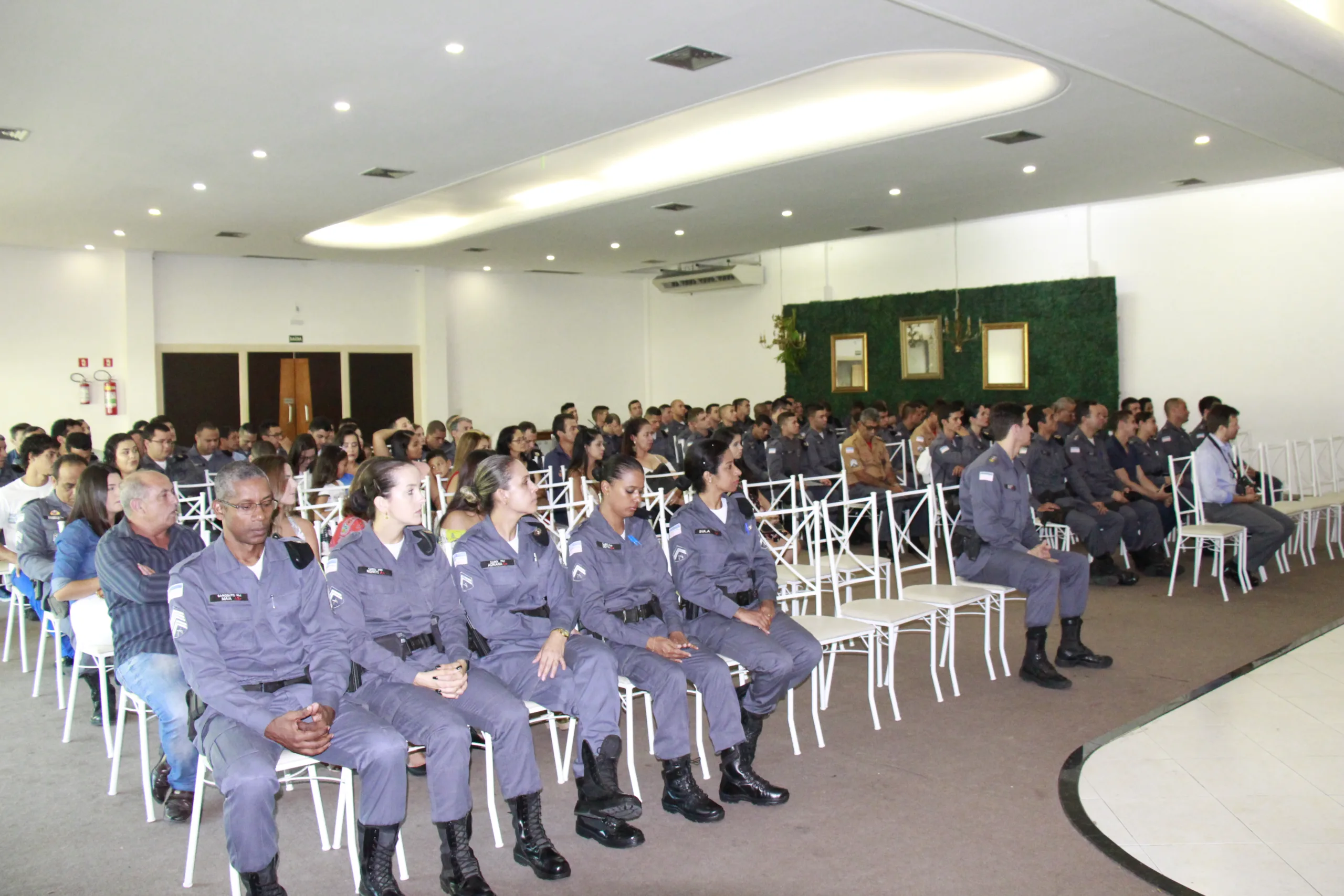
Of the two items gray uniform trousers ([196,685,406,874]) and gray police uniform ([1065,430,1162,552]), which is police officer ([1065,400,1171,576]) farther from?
gray uniform trousers ([196,685,406,874])

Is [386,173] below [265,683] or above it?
above

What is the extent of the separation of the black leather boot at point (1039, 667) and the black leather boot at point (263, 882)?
3641 mm

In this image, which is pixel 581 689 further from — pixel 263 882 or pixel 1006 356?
pixel 1006 356

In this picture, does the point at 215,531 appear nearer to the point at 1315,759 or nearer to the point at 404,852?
the point at 404,852

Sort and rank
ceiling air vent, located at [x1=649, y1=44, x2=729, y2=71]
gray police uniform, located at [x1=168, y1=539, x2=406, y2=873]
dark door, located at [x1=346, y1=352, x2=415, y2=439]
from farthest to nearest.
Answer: dark door, located at [x1=346, y1=352, x2=415, y2=439], ceiling air vent, located at [x1=649, y1=44, x2=729, y2=71], gray police uniform, located at [x1=168, y1=539, x2=406, y2=873]

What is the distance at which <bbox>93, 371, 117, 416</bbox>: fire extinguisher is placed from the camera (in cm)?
1243

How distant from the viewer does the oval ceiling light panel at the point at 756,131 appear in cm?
701

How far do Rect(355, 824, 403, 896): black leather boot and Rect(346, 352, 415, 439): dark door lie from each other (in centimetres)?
1216

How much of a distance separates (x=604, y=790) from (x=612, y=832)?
5.5 inches

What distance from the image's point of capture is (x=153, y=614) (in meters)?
3.69

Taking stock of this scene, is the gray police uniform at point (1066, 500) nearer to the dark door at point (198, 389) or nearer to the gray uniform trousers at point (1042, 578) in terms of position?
the gray uniform trousers at point (1042, 578)

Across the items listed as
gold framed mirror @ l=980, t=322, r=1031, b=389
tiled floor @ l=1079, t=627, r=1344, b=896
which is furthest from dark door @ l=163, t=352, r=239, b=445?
tiled floor @ l=1079, t=627, r=1344, b=896

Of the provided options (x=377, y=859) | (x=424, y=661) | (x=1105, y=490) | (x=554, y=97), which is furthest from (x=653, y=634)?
(x=1105, y=490)

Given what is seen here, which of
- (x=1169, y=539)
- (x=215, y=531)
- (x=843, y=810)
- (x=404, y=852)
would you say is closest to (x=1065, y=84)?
(x=1169, y=539)
